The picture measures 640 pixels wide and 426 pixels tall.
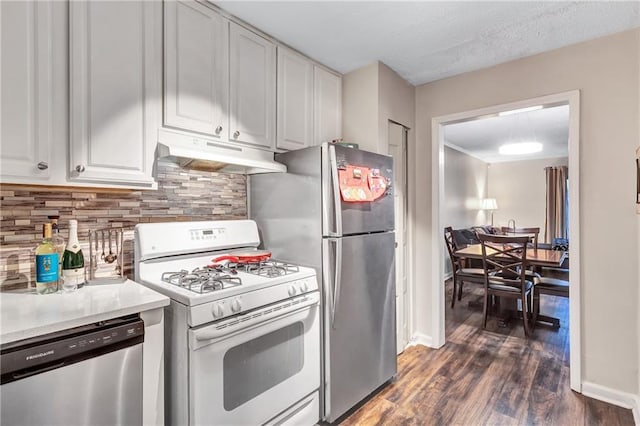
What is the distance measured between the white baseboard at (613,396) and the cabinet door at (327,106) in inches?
101

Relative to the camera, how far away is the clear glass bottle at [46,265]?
1365 millimetres

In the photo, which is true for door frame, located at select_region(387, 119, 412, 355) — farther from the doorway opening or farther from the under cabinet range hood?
the under cabinet range hood

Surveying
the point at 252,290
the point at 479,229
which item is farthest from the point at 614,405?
the point at 479,229

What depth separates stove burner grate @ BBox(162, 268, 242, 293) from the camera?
145 cm

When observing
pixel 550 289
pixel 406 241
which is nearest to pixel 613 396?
pixel 550 289

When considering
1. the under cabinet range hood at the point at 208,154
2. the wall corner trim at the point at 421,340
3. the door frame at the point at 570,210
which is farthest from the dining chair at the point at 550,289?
the under cabinet range hood at the point at 208,154

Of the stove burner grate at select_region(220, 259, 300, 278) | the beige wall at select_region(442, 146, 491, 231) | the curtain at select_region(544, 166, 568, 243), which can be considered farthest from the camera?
the curtain at select_region(544, 166, 568, 243)

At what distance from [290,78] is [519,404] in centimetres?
271

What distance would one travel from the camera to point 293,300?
1.73 metres

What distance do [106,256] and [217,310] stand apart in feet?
2.52

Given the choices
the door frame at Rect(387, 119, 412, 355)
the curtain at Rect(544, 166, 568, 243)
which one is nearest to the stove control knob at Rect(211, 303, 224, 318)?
the door frame at Rect(387, 119, 412, 355)

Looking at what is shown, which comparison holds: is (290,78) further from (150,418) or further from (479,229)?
(479,229)

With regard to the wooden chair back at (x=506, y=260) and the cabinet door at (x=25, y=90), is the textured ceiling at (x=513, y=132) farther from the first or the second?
the cabinet door at (x=25, y=90)

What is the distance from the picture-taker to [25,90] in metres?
1.27
